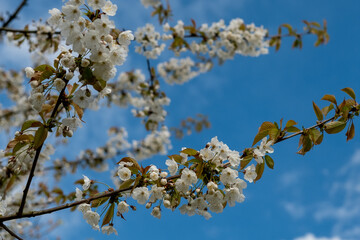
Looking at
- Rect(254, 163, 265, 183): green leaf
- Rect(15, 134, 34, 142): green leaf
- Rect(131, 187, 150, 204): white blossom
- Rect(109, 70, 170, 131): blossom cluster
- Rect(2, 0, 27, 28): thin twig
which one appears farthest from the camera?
Rect(109, 70, 170, 131): blossom cluster

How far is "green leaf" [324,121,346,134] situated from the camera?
7.20 ft

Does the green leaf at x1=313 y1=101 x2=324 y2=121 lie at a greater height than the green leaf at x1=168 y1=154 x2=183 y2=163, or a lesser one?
greater

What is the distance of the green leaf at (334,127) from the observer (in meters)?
2.20

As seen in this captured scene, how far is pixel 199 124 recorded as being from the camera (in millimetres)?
10023

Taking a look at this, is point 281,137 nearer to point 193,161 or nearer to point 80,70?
point 193,161

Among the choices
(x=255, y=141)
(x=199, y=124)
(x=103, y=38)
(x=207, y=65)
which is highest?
(x=207, y=65)

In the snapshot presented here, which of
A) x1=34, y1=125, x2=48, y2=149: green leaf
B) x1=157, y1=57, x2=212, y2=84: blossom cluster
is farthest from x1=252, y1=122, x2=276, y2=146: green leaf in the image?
x1=157, y1=57, x2=212, y2=84: blossom cluster

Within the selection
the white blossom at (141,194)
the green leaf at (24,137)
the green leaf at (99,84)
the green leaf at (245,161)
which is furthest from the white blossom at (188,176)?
the green leaf at (24,137)

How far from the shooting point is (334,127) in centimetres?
220

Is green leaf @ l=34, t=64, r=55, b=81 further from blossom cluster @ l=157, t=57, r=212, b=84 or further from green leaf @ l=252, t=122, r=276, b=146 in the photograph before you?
blossom cluster @ l=157, t=57, r=212, b=84

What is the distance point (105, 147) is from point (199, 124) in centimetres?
308

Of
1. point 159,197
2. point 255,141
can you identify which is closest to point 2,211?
point 159,197

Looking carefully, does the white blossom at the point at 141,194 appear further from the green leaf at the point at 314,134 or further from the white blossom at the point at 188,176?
the green leaf at the point at 314,134

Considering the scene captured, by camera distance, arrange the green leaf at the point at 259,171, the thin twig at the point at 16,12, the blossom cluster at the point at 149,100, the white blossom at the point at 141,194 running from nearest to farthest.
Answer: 1. the white blossom at the point at 141,194
2. the green leaf at the point at 259,171
3. the thin twig at the point at 16,12
4. the blossom cluster at the point at 149,100
